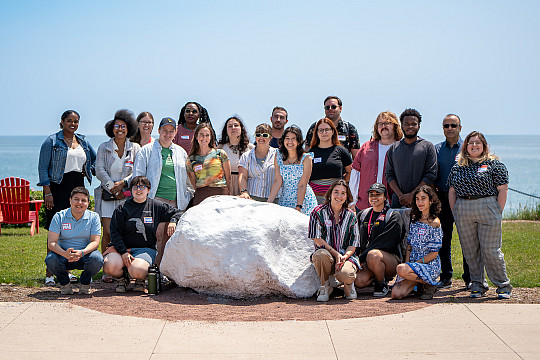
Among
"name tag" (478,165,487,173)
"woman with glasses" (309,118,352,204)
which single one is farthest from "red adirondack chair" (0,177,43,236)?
"name tag" (478,165,487,173)

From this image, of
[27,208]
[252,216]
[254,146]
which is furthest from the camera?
[27,208]

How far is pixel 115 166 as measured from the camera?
8.22 m

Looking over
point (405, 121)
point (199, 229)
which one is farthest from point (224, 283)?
point (405, 121)

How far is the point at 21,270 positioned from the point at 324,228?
469 centimetres

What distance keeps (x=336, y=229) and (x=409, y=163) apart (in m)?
1.32

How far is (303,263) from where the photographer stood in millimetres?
7246

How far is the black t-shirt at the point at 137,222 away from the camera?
7.44m

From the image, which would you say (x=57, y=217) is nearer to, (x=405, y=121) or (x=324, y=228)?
(x=324, y=228)

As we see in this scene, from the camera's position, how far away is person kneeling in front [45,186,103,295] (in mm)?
7125

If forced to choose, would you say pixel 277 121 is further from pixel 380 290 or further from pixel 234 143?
pixel 380 290

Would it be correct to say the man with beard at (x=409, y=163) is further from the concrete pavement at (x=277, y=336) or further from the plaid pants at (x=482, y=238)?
the concrete pavement at (x=277, y=336)

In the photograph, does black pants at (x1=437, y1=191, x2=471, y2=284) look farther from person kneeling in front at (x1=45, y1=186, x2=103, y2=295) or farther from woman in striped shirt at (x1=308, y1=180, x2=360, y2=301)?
person kneeling in front at (x1=45, y1=186, x2=103, y2=295)

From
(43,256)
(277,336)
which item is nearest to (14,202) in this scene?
(43,256)

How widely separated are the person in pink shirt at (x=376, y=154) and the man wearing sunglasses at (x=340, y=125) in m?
0.63
